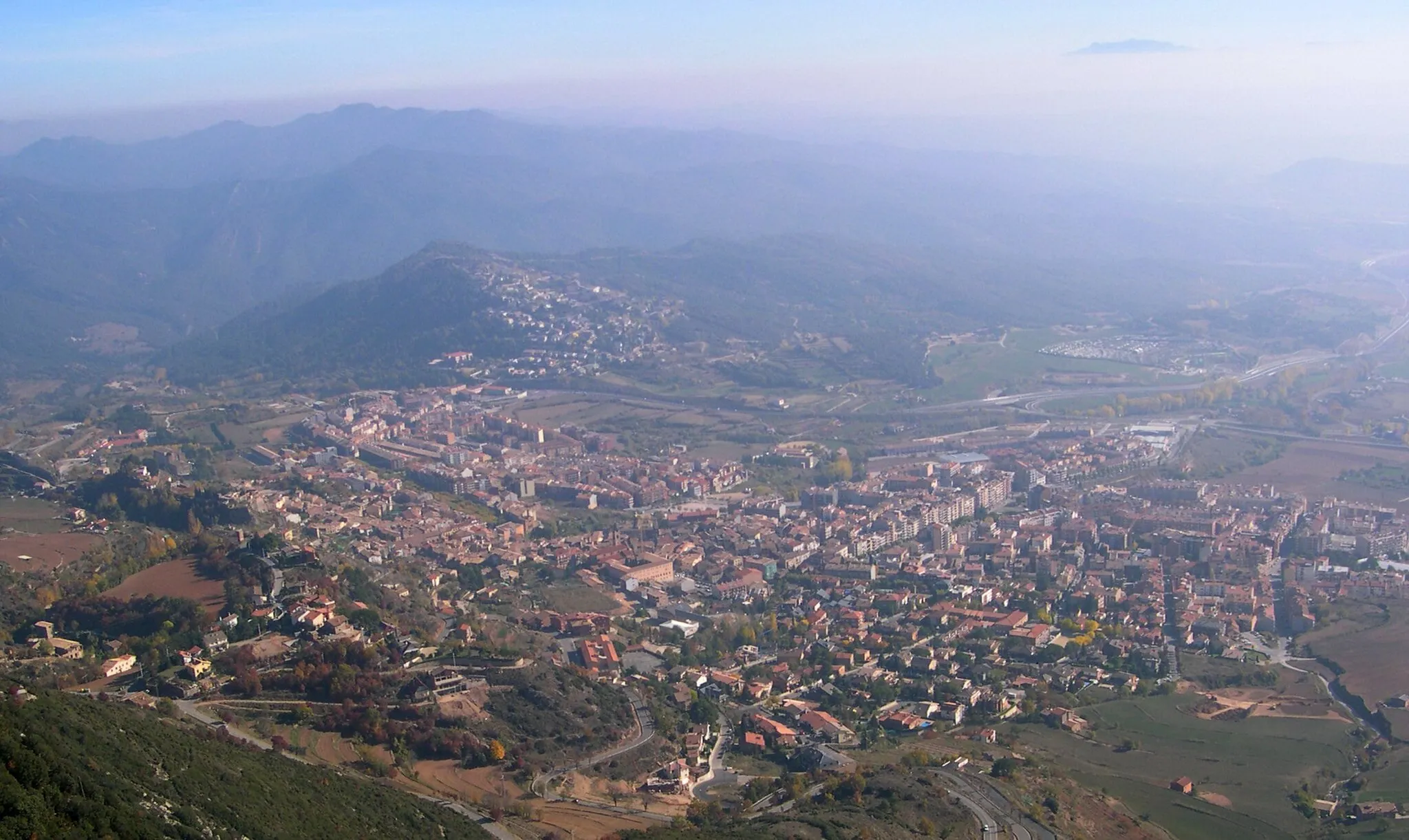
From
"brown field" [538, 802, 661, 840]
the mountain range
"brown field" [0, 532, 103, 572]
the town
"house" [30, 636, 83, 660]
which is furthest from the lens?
the mountain range

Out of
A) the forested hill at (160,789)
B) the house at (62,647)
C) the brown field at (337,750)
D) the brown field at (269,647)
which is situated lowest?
the brown field at (337,750)

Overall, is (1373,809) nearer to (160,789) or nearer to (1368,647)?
(1368,647)

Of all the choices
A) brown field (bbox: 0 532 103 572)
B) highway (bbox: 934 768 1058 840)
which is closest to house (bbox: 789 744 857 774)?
highway (bbox: 934 768 1058 840)

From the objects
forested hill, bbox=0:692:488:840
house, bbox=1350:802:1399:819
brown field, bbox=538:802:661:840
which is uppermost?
forested hill, bbox=0:692:488:840

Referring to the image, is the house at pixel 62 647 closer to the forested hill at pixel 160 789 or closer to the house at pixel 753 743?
the forested hill at pixel 160 789

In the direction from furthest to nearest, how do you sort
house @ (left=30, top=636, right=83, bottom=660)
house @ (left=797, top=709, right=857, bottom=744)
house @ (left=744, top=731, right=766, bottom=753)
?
house @ (left=797, top=709, right=857, bottom=744) < house @ (left=744, top=731, right=766, bottom=753) < house @ (left=30, top=636, right=83, bottom=660)

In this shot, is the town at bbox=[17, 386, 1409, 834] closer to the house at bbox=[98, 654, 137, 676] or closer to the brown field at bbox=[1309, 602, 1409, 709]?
the house at bbox=[98, 654, 137, 676]

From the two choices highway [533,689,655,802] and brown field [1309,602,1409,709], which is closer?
highway [533,689,655,802]

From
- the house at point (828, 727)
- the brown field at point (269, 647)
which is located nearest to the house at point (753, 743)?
the house at point (828, 727)
